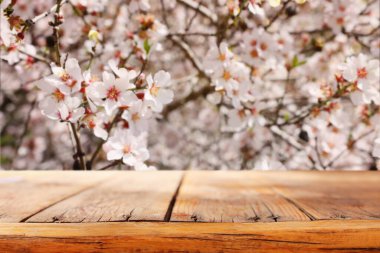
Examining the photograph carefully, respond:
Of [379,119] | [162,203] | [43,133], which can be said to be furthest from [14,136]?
[162,203]

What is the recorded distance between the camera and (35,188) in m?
1.17

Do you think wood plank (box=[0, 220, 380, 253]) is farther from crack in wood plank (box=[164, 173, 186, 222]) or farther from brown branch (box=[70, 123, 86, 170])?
brown branch (box=[70, 123, 86, 170])

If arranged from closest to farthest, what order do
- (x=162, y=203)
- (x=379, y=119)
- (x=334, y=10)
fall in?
(x=162, y=203) → (x=379, y=119) → (x=334, y=10)

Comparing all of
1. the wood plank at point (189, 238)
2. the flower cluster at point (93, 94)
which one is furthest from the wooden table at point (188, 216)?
the flower cluster at point (93, 94)

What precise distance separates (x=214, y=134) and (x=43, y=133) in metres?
1.40

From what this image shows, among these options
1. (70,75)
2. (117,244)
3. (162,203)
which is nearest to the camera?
(117,244)

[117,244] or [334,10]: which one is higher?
[334,10]

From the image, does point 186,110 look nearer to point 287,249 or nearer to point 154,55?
point 154,55

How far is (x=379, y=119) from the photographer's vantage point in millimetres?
2070

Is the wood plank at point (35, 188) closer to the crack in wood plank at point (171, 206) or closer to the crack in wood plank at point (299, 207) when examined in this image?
the crack in wood plank at point (171, 206)

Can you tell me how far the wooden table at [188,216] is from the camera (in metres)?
0.68

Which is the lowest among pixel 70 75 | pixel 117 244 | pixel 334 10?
pixel 117 244

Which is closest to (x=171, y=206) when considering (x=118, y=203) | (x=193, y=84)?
(x=118, y=203)

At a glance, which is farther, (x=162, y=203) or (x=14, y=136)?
(x=14, y=136)
